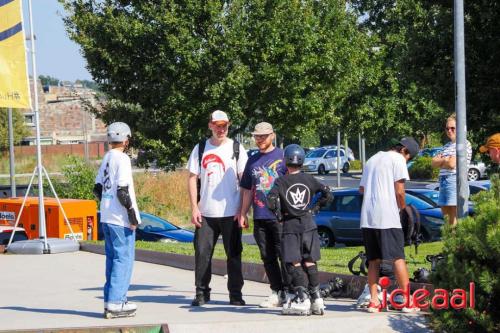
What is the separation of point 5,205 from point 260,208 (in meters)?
11.4

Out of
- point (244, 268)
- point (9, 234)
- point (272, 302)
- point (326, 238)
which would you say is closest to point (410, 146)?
point (272, 302)

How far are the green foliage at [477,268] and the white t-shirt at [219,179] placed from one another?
7.91 ft

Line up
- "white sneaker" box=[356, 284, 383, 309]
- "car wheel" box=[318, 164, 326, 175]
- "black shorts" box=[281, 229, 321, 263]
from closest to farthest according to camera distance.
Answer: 1. "black shorts" box=[281, 229, 321, 263]
2. "white sneaker" box=[356, 284, 383, 309]
3. "car wheel" box=[318, 164, 326, 175]

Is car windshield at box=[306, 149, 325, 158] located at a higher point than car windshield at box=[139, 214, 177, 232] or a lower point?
higher

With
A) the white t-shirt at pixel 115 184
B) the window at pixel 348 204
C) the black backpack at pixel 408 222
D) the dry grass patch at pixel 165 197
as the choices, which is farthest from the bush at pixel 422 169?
the white t-shirt at pixel 115 184

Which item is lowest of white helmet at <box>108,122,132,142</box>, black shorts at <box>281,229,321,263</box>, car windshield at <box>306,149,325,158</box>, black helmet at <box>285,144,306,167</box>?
black shorts at <box>281,229,321,263</box>

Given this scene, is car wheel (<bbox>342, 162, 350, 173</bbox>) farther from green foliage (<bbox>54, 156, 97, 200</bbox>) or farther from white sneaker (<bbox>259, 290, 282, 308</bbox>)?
white sneaker (<bbox>259, 290, 282, 308</bbox>)

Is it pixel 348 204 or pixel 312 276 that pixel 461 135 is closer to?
pixel 312 276

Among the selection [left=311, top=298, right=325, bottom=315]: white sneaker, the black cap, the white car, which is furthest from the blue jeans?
the white car

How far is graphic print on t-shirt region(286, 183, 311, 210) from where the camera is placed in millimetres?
8312

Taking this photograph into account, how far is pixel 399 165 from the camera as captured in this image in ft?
27.5

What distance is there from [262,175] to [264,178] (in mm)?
36

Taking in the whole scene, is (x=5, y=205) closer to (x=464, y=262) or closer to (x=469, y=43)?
(x=469, y=43)

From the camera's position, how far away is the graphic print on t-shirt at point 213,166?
8977 millimetres
